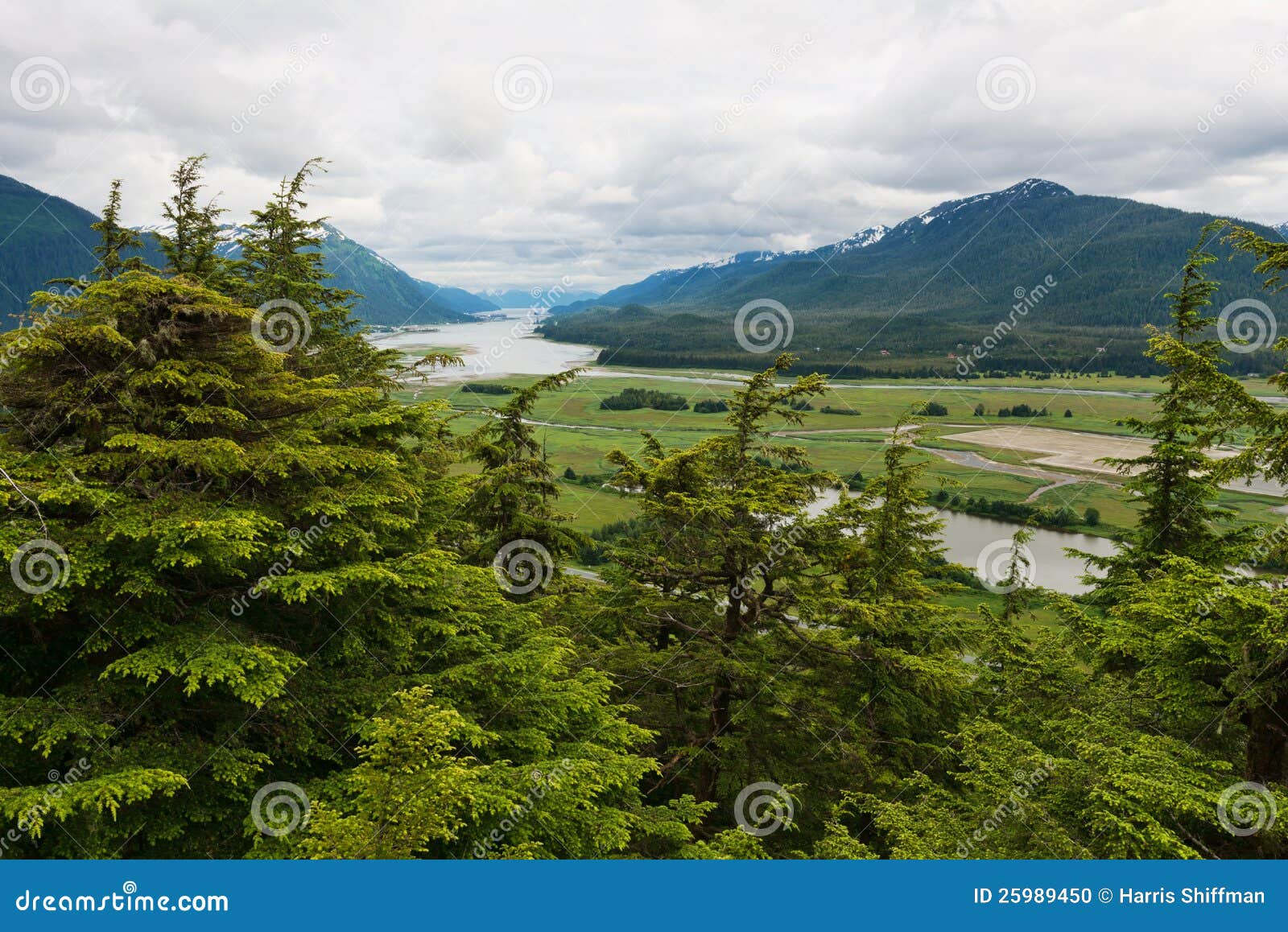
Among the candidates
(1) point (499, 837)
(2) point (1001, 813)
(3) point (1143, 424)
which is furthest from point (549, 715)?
(3) point (1143, 424)

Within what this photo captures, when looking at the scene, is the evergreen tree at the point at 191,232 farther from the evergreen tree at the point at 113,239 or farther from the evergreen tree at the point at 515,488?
the evergreen tree at the point at 515,488

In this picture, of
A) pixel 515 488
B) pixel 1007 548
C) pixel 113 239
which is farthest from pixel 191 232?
pixel 1007 548

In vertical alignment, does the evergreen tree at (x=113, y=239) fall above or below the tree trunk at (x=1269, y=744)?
above

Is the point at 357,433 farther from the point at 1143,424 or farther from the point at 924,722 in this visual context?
the point at 1143,424

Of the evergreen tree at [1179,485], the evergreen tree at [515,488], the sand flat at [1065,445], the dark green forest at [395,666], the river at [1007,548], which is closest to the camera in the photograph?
the dark green forest at [395,666]

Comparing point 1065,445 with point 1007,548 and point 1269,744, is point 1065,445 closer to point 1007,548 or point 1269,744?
point 1007,548

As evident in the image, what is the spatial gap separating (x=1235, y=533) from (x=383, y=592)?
1913 centimetres

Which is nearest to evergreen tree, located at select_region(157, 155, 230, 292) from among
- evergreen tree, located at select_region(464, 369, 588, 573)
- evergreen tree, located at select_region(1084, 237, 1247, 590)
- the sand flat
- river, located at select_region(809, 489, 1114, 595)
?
evergreen tree, located at select_region(464, 369, 588, 573)

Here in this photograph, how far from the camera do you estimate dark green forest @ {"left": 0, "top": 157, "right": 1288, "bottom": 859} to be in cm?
642

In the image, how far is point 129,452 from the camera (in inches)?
297

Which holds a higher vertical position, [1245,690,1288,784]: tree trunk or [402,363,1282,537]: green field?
[402,363,1282,537]: green field

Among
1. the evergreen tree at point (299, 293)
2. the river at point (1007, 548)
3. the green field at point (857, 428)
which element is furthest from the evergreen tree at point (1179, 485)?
the river at point (1007, 548)

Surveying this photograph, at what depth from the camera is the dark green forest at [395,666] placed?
642 centimetres

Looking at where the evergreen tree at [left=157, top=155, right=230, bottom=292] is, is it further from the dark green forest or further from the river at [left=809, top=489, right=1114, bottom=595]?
the river at [left=809, top=489, right=1114, bottom=595]
